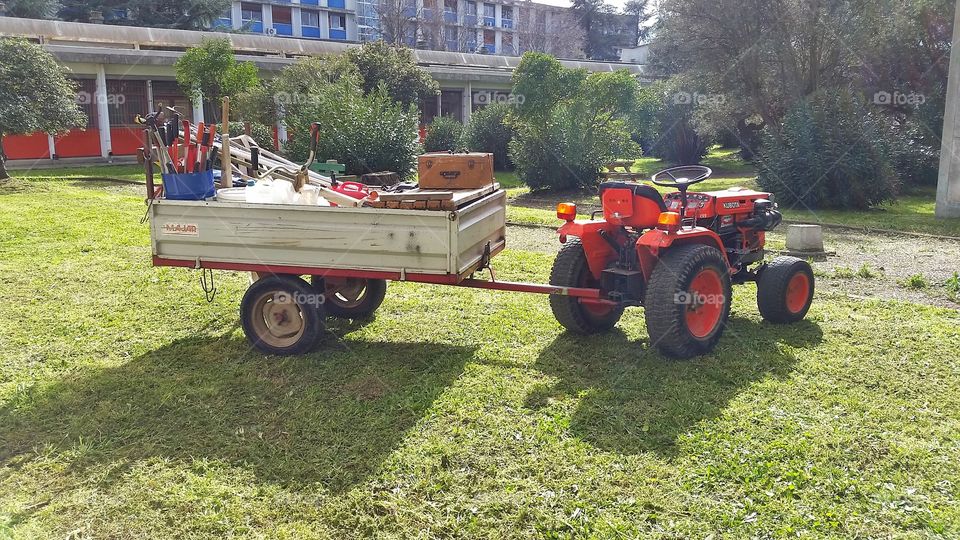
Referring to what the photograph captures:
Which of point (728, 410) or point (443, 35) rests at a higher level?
point (443, 35)

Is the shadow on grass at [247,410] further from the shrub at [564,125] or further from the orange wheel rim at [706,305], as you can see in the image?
the shrub at [564,125]

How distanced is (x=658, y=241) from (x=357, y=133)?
1167 centimetres

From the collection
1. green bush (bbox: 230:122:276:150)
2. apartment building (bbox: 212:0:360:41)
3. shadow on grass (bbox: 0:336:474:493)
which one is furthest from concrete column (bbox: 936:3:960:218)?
apartment building (bbox: 212:0:360:41)

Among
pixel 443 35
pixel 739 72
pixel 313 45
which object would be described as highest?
pixel 443 35

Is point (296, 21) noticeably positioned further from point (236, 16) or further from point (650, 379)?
point (650, 379)

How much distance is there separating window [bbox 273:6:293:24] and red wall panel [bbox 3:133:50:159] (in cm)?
3476

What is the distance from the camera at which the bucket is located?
519 cm

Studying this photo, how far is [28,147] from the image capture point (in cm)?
2411

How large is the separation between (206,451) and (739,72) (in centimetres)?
1751

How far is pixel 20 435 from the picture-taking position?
4270 millimetres

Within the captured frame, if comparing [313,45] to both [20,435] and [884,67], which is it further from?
[20,435]

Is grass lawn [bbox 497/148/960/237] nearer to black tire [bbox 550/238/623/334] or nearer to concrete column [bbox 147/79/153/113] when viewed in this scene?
black tire [bbox 550/238/623/334]

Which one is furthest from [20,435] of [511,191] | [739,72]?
[739,72]

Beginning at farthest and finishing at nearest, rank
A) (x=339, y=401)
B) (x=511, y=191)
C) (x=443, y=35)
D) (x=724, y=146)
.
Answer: (x=443, y=35) < (x=724, y=146) < (x=511, y=191) < (x=339, y=401)
